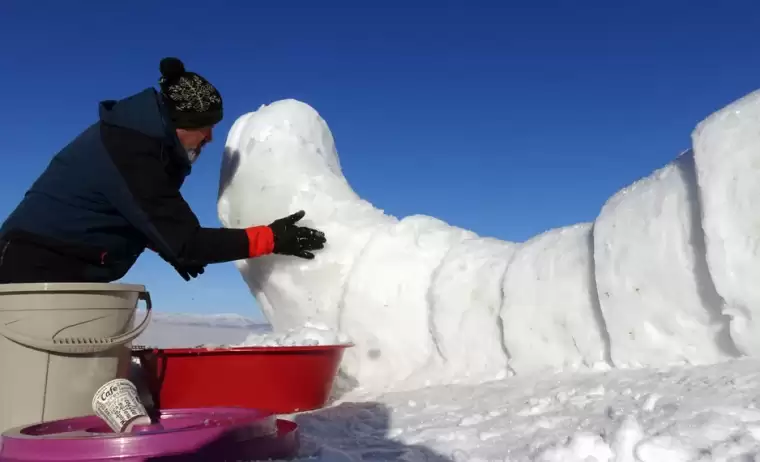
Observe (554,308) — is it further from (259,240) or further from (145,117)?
(145,117)

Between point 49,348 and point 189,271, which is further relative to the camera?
point 189,271

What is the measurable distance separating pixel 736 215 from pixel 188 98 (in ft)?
5.84

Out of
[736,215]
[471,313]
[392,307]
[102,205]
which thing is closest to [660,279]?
[736,215]

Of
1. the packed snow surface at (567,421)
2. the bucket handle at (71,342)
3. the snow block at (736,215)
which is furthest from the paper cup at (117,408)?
the snow block at (736,215)

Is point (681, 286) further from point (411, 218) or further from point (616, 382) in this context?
point (411, 218)

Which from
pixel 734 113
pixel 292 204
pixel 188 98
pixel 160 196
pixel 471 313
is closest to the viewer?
pixel 734 113

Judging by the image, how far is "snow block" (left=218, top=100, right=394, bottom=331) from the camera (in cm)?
301

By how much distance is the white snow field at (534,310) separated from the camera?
163 centimetres

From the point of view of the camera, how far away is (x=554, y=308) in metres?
2.35

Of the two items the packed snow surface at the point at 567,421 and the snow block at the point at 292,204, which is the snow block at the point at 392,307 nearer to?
the snow block at the point at 292,204

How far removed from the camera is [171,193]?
223cm

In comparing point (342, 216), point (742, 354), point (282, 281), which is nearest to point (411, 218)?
point (342, 216)

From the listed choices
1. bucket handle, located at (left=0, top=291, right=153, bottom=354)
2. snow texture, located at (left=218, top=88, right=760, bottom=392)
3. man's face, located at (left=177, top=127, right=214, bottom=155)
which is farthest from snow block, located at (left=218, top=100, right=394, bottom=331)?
bucket handle, located at (left=0, top=291, right=153, bottom=354)

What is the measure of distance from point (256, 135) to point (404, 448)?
6.46 ft
